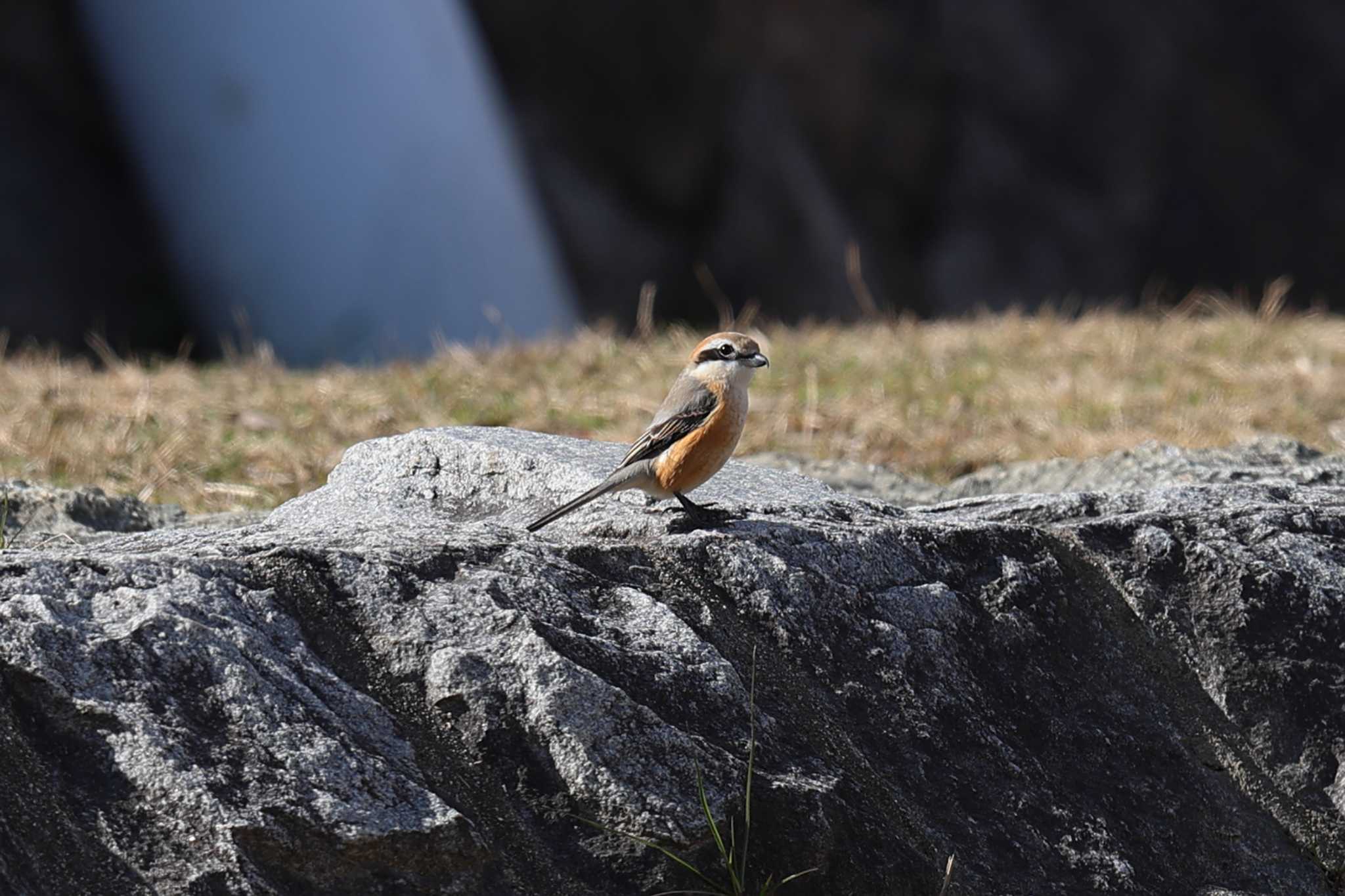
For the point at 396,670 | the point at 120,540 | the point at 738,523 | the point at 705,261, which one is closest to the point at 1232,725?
the point at 738,523

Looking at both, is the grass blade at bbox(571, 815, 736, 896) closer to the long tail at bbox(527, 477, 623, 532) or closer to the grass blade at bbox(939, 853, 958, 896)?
the grass blade at bbox(939, 853, 958, 896)

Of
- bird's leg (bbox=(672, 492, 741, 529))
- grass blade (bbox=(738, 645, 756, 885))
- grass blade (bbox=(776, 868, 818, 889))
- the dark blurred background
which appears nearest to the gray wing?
bird's leg (bbox=(672, 492, 741, 529))

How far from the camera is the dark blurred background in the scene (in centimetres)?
1323

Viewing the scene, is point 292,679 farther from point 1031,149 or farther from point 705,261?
point 1031,149

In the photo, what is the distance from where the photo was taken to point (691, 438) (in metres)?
3.13

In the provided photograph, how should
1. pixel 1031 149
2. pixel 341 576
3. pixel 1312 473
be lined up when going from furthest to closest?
pixel 1031 149 < pixel 1312 473 < pixel 341 576

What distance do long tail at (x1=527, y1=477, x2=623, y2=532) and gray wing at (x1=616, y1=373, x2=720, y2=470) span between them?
0.19ft

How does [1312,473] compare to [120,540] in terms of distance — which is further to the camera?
[1312,473]

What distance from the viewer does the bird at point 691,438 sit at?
3102mm

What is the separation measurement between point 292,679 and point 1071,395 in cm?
473

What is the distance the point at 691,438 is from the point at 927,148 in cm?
1202

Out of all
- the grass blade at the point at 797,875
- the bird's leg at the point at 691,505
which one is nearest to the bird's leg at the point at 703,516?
the bird's leg at the point at 691,505

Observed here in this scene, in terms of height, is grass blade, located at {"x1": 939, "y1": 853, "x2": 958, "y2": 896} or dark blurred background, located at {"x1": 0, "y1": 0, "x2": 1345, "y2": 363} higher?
dark blurred background, located at {"x1": 0, "y1": 0, "x2": 1345, "y2": 363}

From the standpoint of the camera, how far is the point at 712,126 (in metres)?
13.6
